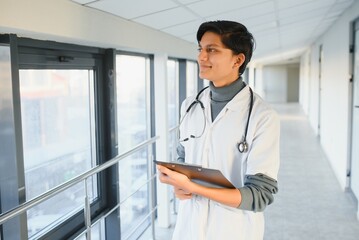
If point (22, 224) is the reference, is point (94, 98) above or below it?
above

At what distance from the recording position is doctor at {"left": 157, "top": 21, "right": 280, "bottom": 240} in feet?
3.34

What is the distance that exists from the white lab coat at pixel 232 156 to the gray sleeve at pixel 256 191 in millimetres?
21

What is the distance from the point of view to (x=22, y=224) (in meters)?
1.44

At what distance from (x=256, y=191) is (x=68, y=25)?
37.0 inches

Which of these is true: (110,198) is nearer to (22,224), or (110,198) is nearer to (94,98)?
(94,98)

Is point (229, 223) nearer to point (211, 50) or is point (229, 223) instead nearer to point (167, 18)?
point (211, 50)

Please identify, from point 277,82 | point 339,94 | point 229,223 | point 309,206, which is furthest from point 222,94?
point 277,82

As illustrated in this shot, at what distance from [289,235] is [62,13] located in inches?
86.8

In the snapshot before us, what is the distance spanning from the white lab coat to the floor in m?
→ 1.71

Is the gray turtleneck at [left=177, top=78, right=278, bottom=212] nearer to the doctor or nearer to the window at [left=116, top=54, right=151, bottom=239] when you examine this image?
the doctor

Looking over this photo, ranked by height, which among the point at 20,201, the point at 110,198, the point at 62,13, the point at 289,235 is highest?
the point at 62,13

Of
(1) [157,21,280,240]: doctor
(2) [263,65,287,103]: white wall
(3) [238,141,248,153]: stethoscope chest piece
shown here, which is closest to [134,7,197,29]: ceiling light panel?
(1) [157,21,280,240]: doctor

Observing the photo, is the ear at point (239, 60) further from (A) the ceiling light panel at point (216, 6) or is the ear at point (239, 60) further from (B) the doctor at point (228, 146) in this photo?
(A) the ceiling light panel at point (216, 6)

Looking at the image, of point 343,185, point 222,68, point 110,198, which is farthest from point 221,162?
point 343,185
